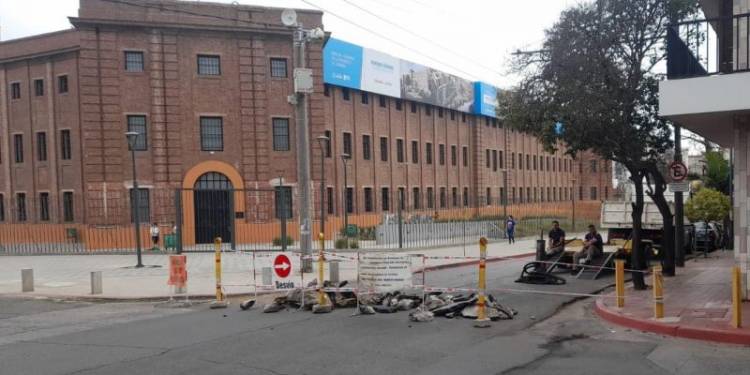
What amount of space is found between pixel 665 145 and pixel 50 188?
114ft

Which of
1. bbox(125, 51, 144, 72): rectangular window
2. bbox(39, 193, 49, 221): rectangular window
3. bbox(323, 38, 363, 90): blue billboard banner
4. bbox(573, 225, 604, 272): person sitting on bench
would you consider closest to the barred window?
bbox(323, 38, 363, 90): blue billboard banner

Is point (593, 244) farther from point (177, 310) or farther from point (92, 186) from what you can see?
point (92, 186)

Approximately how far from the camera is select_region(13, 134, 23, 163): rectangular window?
3971 centimetres

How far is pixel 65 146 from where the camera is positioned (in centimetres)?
3716

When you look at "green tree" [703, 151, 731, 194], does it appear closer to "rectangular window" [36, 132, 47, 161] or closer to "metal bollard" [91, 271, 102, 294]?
"metal bollard" [91, 271, 102, 294]

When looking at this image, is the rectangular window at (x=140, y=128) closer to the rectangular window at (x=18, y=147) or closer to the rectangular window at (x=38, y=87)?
the rectangular window at (x=38, y=87)

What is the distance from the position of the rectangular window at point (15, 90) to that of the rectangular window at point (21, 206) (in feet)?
20.0

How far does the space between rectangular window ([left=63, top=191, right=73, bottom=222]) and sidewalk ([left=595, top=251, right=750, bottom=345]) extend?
1274 inches

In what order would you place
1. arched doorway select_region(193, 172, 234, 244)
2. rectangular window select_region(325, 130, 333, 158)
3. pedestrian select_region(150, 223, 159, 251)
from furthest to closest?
rectangular window select_region(325, 130, 333, 158)
arched doorway select_region(193, 172, 234, 244)
pedestrian select_region(150, 223, 159, 251)

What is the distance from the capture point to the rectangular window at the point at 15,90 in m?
39.6

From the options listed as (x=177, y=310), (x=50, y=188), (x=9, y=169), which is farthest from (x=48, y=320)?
(x=9, y=169)

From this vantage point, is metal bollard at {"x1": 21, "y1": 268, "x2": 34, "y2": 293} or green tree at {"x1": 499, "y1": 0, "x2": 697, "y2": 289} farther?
metal bollard at {"x1": 21, "y1": 268, "x2": 34, "y2": 293}

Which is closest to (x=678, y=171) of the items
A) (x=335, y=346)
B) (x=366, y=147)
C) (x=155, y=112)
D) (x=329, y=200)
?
(x=335, y=346)

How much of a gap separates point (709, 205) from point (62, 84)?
34161 millimetres
